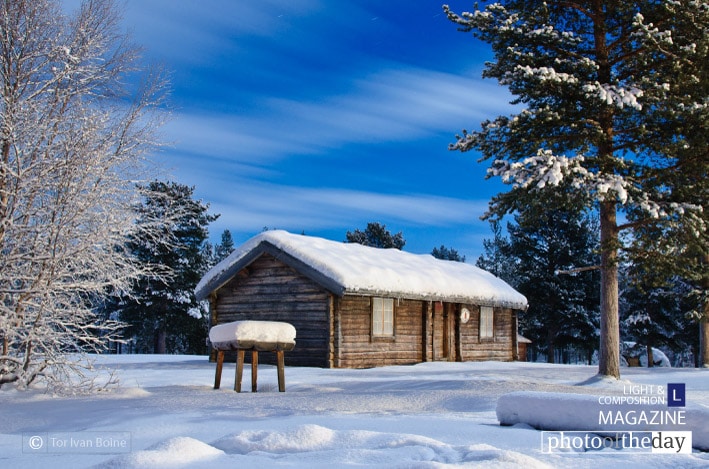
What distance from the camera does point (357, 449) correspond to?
5906mm

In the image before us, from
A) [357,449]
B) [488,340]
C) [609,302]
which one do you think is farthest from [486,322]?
[357,449]

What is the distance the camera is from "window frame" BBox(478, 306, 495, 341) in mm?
29547

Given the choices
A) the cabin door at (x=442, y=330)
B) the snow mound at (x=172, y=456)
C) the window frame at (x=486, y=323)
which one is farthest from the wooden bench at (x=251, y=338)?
the window frame at (x=486, y=323)

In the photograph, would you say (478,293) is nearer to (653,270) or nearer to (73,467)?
(653,270)

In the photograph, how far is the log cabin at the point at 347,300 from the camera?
22859mm

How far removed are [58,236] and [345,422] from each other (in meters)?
6.63

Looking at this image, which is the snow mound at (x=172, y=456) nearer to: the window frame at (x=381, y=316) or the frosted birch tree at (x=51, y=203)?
the frosted birch tree at (x=51, y=203)

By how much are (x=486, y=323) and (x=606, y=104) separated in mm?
14753

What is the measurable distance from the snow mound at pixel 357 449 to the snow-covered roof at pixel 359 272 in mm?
15400

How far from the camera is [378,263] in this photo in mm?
25828

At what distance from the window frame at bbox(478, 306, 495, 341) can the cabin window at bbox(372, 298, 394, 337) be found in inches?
240

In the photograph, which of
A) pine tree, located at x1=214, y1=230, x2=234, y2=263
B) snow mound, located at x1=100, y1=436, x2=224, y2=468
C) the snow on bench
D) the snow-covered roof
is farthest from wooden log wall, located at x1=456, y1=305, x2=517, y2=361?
pine tree, located at x1=214, y1=230, x2=234, y2=263

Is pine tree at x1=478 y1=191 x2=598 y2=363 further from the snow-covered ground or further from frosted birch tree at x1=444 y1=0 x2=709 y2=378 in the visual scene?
the snow-covered ground

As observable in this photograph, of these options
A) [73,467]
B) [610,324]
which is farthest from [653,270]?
[73,467]
